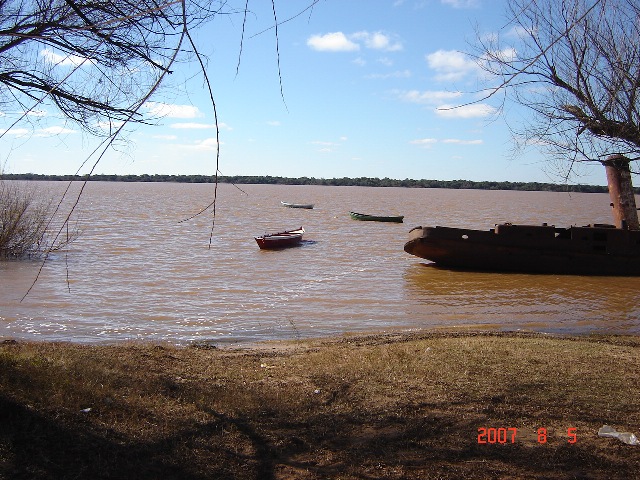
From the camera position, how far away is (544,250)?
2156cm

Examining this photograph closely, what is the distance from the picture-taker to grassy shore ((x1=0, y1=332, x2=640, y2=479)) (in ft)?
13.1

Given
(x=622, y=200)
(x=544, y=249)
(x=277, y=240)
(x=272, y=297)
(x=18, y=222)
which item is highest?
(x=622, y=200)

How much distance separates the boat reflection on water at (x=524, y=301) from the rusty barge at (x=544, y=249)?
0.46 m

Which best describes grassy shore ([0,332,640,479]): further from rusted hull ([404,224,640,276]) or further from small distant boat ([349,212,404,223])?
small distant boat ([349,212,404,223])

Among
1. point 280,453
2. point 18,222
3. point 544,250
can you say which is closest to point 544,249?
point 544,250

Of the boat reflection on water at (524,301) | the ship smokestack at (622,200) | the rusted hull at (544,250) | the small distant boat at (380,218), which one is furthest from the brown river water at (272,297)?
the small distant boat at (380,218)

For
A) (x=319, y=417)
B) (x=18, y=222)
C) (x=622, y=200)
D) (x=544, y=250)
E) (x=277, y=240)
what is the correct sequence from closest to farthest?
(x=319, y=417) → (x=622, y=200) → (x=18, y=222) → (x=544, y=250) → (x=277, y=240)

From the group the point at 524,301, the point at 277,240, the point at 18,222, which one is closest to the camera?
the point at 524,301

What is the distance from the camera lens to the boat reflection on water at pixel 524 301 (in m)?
13.6

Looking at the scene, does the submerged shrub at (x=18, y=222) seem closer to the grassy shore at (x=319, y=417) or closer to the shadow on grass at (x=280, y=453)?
the grassy shore at (x=319, y=417)

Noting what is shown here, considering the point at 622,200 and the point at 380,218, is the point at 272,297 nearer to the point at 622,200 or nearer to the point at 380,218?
the point at 622,200

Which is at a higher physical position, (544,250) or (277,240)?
(544,250)

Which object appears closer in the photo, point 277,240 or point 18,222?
point 18,222

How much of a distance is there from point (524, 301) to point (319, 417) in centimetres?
1279
